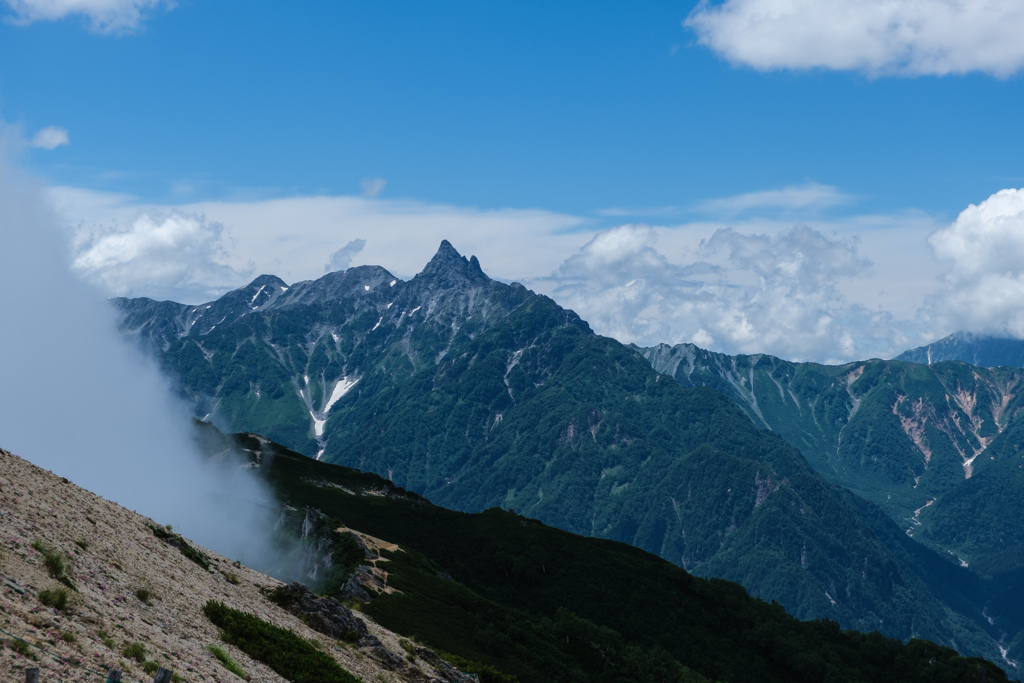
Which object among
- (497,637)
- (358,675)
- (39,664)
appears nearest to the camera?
(39,664)

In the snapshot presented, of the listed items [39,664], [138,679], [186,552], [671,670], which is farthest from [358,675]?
[671,670]

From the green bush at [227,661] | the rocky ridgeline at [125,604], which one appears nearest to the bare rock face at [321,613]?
the rocky ridgeline at [125,604]

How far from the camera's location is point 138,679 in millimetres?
34562

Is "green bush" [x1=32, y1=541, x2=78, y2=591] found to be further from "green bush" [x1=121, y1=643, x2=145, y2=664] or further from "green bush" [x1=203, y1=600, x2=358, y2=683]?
"green bush" [x1=203, y1=600, x2=358, y2=683]

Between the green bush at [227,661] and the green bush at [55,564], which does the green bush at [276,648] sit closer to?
the green bush at [227,661]

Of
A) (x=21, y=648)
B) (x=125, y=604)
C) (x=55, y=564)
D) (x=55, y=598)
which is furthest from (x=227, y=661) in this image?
(x=21, y=648)

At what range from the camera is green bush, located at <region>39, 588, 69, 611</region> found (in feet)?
124

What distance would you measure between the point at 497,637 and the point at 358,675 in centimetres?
8142

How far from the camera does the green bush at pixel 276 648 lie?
158ft

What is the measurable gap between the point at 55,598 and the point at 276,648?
15.9 metres

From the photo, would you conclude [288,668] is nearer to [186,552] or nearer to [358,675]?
[358,675]

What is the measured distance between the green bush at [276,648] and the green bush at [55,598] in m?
11.9

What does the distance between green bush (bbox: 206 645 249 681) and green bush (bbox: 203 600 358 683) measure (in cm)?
376

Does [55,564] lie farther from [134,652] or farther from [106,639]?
[134,652]
